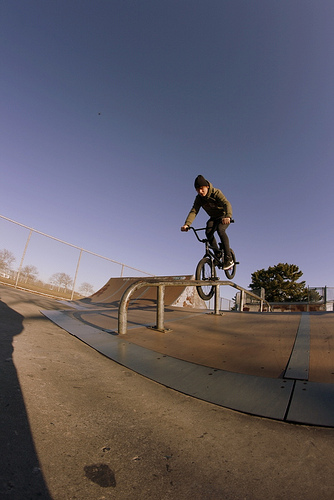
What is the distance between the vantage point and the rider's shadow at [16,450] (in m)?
0.67

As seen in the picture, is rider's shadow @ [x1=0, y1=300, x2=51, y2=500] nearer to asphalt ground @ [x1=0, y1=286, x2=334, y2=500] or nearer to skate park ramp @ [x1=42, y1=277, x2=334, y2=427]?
asphalt ground @ [x1=0, y1=286, x2=334, y2=500]

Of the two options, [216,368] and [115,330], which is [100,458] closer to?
[216,368]

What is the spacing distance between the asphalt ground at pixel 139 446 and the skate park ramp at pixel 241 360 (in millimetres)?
131

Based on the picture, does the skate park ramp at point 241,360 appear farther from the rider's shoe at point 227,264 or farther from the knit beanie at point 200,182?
the knit beanie at point 200,182

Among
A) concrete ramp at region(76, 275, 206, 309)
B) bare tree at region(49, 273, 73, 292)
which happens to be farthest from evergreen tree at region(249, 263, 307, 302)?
bare tree at region(49, 273, 73, 292)

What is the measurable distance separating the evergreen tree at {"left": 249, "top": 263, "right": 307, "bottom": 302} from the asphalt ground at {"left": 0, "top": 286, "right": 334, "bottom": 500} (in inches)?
1099

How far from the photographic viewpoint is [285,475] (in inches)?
30.9

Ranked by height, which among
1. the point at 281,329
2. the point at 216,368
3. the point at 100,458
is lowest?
the point at 100,458

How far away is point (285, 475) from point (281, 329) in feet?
6.74

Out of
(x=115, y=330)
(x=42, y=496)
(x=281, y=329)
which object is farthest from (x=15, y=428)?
(x=281, y=329)

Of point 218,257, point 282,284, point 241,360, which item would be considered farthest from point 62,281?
point 282,284

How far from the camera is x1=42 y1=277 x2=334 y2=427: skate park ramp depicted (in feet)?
4.10

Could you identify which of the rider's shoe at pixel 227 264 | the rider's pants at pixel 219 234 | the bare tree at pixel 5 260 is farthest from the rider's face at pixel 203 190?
the bare tree at pixel 5 260

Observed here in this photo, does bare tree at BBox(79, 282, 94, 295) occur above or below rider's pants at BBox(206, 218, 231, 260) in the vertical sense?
below
